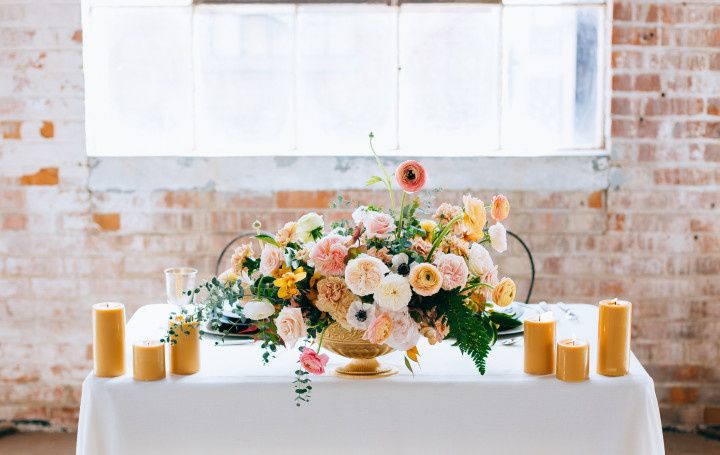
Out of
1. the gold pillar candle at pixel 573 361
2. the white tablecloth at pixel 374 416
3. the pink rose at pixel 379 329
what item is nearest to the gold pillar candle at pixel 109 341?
the white tablecloth at pixel 374 416

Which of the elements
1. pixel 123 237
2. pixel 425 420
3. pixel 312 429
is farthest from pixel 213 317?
pixel 123 237

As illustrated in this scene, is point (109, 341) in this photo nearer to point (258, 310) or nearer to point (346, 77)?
Result: point (258, 310)

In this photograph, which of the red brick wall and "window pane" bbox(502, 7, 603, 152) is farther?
"window pane" bbox(502, 7, 603, 152)

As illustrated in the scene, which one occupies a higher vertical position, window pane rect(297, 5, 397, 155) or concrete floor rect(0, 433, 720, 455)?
window pane rect(297, 5, 397, 155)

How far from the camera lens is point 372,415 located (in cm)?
166

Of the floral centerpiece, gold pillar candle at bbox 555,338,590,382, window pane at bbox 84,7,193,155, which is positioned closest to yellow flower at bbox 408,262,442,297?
the floral centerpiece

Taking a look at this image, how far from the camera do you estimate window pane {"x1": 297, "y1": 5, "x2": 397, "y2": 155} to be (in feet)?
10.1

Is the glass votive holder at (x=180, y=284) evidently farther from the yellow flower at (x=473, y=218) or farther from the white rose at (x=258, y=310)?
the yellow flower at (x=473, y=218)

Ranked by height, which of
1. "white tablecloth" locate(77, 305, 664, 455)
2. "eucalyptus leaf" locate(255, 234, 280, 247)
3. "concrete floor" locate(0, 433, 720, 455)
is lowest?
"concrete floor" locate(0, 433, 720, 455)

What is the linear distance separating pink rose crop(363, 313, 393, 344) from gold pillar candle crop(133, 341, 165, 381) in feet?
1.43

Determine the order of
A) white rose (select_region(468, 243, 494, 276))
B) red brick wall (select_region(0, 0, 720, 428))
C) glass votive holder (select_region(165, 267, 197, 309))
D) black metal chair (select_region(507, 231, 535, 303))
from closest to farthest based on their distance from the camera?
white rose (select_region(468, 243, 494, 276)), glass votive holder (select_region(165, 267, 197, 309)), black metal chair (select_region(507, 231, 535, 303)), red brick wall (select_region(0, 0, 720, 428))

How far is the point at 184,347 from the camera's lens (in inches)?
66.0

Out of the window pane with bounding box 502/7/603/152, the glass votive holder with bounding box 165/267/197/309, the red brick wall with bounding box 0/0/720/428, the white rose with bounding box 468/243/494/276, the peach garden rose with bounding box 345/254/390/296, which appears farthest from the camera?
the window pane with bounding box 502/7/603/152

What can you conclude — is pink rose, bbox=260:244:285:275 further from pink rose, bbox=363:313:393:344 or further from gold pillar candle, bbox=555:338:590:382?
gold pillar candle, bbox=555:338:590:382
